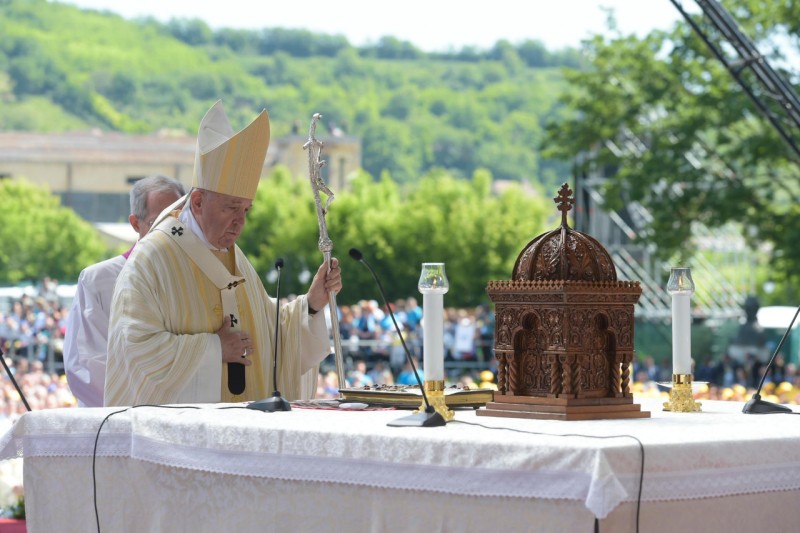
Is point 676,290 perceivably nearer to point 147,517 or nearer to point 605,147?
point 147,517

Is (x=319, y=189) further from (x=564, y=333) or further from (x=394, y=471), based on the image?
(x=394, y=471)

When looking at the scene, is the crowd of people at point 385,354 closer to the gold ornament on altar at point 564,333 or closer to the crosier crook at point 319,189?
the crosier crook at point 319,189

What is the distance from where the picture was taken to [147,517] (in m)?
3.87

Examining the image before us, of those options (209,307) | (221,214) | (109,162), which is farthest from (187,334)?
(109,162)

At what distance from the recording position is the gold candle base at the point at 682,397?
4.04 metres

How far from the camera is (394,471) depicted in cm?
325

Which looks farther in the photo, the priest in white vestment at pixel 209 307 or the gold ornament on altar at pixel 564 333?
the priest in white vestment at pixel 209 307

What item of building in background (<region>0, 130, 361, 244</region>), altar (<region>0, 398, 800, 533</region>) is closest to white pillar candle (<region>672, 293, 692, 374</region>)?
altar (<region>0, 398, 800, 533</region>)

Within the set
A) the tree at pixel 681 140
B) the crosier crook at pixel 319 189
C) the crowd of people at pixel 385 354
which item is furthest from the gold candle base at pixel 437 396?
the tree at pixel 681 140

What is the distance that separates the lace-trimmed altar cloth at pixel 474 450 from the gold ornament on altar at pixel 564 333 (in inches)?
4.6

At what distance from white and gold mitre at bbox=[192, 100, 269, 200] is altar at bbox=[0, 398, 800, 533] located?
1128 millimetres

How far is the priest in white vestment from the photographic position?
4.63 metres

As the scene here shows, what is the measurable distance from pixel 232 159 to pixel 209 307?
21.2 inches

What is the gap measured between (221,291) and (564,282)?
1857mm
